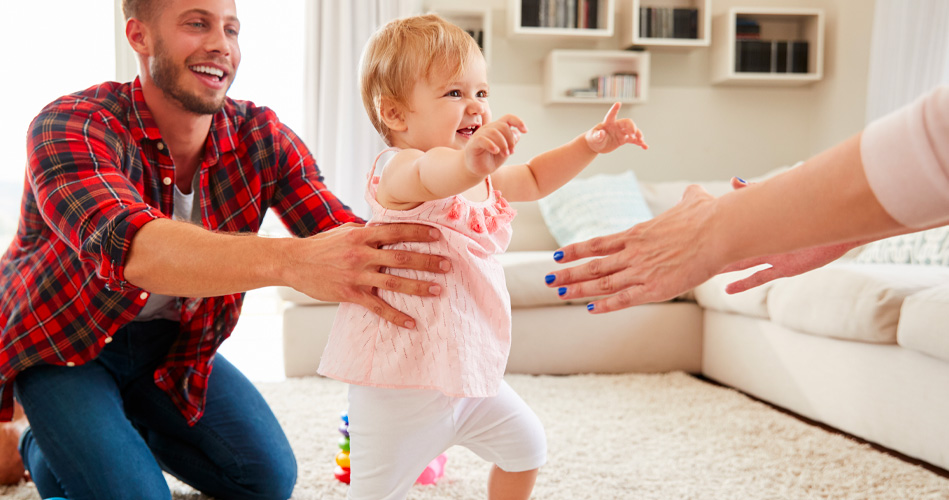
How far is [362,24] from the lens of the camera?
14.4ft

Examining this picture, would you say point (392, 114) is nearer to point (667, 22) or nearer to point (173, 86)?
point (173, 86)

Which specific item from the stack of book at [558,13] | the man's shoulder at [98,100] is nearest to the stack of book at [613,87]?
the stack of book at [558,13]

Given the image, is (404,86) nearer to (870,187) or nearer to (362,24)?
(870,187)

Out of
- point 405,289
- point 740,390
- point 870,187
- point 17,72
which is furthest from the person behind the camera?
point 17,72

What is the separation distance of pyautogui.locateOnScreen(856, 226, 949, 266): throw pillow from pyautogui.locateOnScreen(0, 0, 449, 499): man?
76.0 inches

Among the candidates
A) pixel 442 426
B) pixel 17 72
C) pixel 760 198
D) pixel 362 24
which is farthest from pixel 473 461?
pixel 17 72

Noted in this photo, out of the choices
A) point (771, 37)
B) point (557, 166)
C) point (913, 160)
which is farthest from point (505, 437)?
point (771, 37)

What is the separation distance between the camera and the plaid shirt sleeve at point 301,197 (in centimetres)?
161

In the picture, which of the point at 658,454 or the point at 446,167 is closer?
the point at 446,167

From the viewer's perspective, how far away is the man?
1.16 m

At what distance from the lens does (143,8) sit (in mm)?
1603

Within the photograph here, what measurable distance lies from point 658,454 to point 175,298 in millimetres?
Result: 1253

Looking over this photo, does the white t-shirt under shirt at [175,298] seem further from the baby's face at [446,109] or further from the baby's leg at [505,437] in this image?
the baby's leg at [505,437]

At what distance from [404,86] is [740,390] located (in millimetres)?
2119
